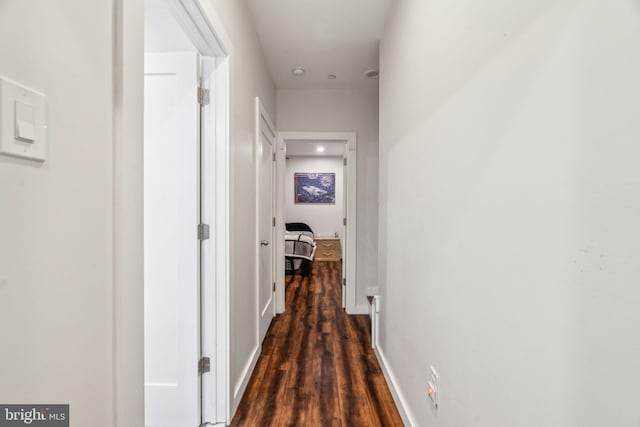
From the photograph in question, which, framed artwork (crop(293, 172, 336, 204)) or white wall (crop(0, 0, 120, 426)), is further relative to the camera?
framed artwork (crop(293, 172, 336, 204))

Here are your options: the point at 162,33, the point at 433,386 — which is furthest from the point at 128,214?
the point at 433,386

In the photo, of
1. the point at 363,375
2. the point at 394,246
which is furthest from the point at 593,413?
the point at 363,375

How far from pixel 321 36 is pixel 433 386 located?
256 centimetres

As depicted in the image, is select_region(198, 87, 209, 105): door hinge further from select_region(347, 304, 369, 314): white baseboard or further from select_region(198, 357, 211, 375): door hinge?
select_region(347, 304, 369, 314): white baseboard

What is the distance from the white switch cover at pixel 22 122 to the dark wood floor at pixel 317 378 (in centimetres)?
174

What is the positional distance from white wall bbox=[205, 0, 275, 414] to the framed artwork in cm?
503

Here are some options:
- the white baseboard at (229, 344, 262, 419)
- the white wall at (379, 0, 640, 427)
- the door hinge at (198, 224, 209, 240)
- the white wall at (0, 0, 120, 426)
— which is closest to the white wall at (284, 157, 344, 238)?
the white baseboard at (229, 344, 262, 419)

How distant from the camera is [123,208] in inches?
30.2

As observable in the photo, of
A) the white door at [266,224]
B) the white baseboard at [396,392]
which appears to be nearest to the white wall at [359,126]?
the white door at [266,224]

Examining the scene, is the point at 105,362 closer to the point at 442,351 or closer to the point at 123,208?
the point at 123,208

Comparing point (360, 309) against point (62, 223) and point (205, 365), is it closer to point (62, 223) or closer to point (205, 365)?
point (205, 365)

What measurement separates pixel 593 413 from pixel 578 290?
223 millimetres

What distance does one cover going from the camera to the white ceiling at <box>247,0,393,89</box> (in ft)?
6.97

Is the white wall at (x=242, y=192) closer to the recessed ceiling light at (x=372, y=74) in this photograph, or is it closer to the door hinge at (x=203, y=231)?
the door hinge at (x=203, y=231)
